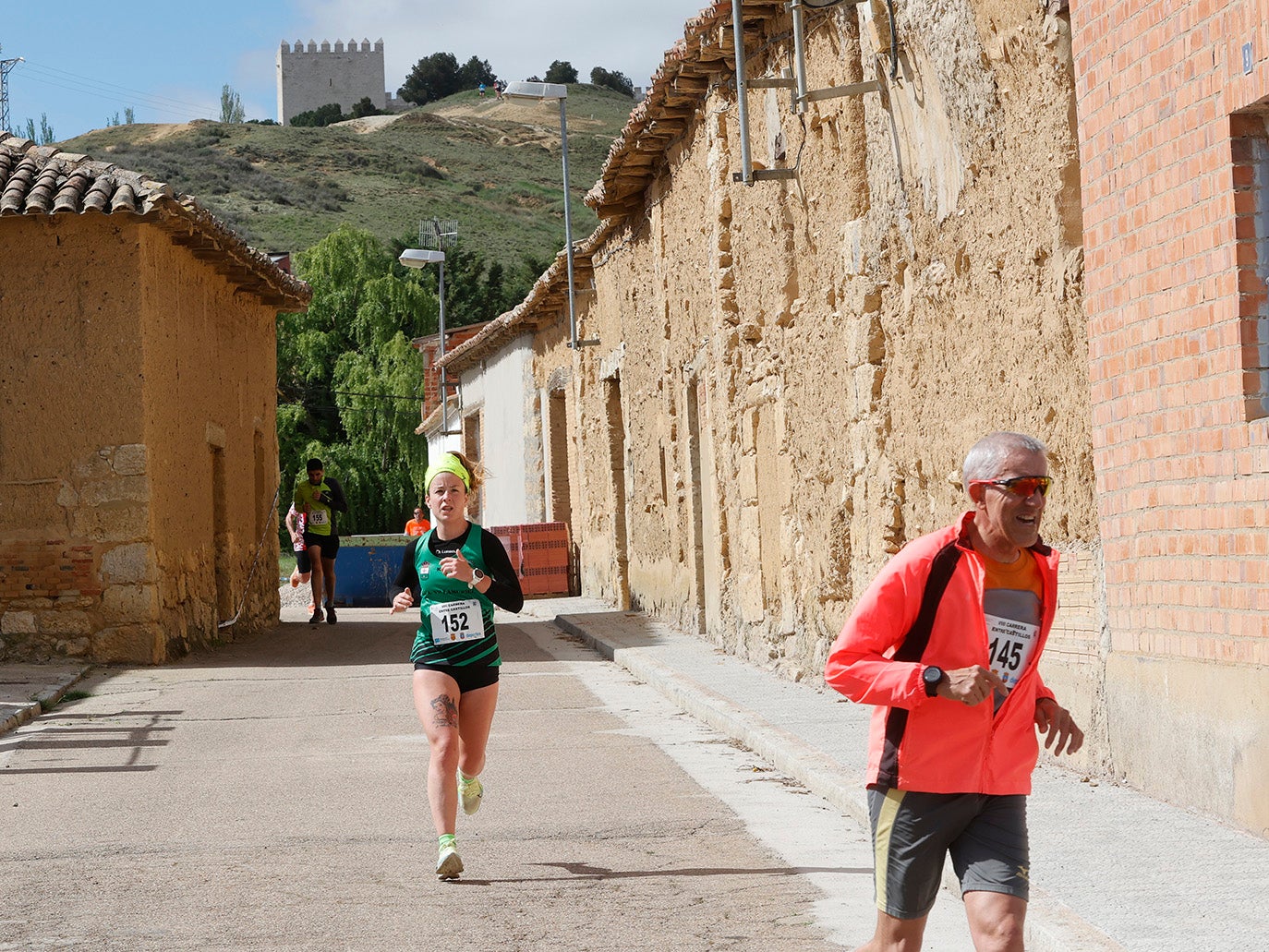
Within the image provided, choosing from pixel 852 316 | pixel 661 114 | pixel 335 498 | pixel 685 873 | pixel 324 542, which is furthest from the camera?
pixel 324 542

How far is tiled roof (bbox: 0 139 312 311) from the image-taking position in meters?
15.0

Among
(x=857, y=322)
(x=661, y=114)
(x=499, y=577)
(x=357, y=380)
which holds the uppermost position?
(x=357, y=380)

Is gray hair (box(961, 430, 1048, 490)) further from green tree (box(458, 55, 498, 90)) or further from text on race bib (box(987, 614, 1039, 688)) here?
green tree (box(458, 55, 498, 90))

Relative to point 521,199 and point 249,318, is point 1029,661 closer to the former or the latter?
point 249,318

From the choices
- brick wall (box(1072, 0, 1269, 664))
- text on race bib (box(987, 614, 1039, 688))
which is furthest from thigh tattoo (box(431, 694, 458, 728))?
text on race bib (box(987, 614, 1039, 688))

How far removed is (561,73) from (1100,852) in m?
151

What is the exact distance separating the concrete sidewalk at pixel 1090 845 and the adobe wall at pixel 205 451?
4792 mm

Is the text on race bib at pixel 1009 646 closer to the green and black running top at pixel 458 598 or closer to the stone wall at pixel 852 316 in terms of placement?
the green and black running top at pixel 458 598

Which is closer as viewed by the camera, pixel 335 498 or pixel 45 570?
pixel 45 570

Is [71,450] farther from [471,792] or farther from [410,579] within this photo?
[471,792]

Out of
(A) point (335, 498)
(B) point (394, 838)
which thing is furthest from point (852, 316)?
(A) point (335, 498)

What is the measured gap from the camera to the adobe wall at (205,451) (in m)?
16.2

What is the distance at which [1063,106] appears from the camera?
7762mm

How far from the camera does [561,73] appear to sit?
15200cm
